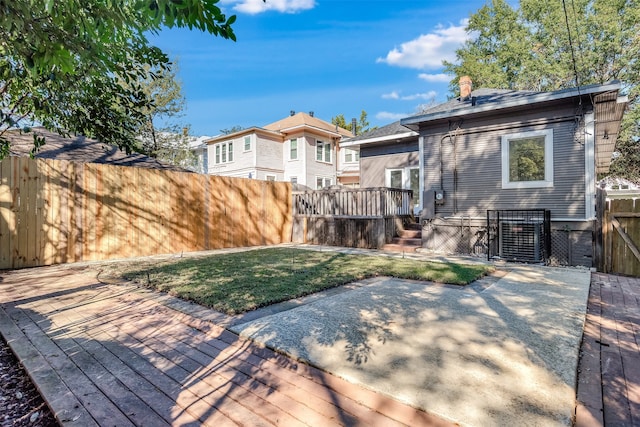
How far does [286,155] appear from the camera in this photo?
21.1 meters

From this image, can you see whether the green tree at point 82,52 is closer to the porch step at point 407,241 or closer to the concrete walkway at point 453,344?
the concrete walkway at point 453,344

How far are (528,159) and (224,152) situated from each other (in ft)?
59.1

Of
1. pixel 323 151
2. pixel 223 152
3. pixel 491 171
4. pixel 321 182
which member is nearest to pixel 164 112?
pixel 223 152

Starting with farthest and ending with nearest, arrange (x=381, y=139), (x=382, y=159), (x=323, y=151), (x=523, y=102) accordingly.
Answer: (x=323, y=151), (x=382, y=159), (x=381, y=139), (x=523, y=102)

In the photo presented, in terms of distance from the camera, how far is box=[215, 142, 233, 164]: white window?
21.6 m

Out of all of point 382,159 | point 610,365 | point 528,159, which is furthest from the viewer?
point 382,159

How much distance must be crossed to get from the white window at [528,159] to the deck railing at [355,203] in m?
3.04

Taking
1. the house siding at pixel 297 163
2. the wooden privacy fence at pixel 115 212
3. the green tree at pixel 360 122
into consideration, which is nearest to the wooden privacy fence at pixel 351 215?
the wooden privacy fence at pixel 115 212

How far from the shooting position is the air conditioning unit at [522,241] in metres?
7.20

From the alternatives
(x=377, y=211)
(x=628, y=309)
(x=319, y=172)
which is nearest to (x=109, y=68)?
(x=628, y=309)

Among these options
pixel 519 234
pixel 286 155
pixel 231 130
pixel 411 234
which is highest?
pixel 231 130

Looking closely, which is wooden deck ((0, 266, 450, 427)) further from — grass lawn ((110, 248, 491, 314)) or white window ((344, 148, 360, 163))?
white window ((344, 148, 360, 163))

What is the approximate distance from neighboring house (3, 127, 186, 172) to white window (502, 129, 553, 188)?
934 centimetres

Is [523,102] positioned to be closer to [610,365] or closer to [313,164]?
[610,365]
